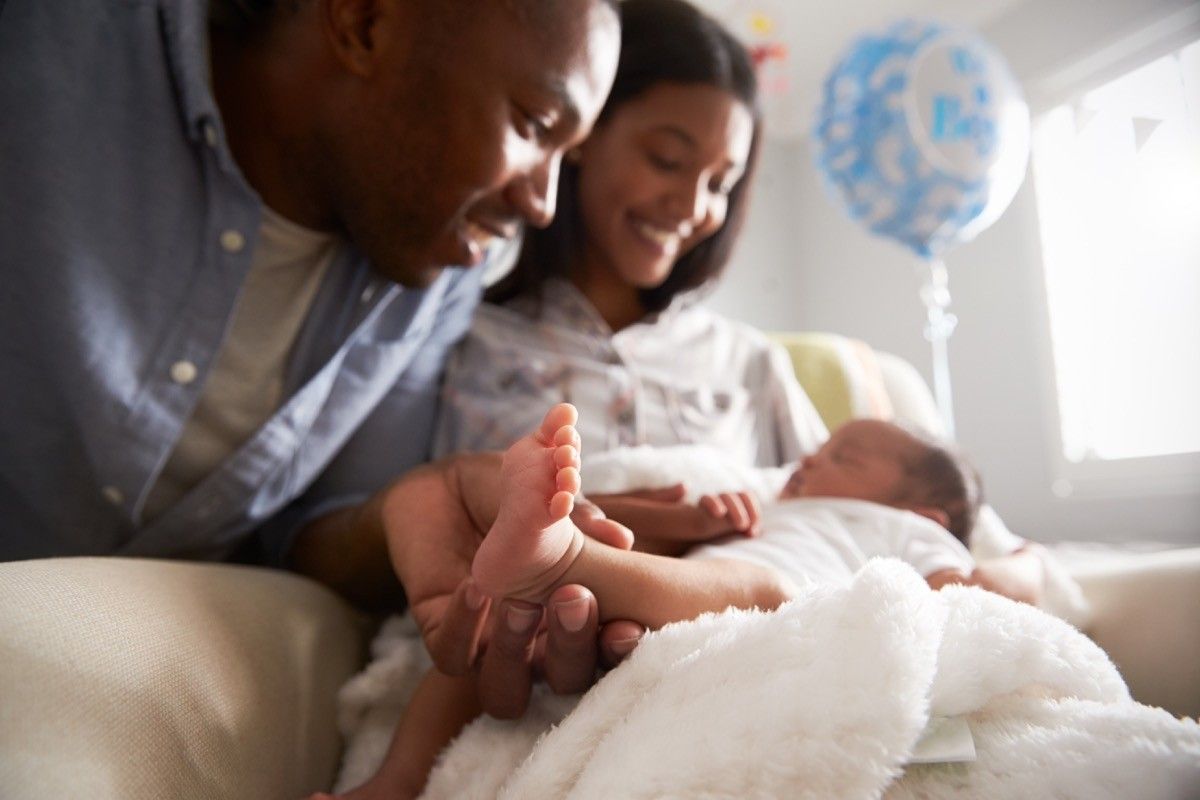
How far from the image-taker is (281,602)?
804 millimetres

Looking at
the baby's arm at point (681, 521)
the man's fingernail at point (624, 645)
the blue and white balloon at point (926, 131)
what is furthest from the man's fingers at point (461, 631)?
the blue and white balloon at point (926, 131)

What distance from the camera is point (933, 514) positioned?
1023mm

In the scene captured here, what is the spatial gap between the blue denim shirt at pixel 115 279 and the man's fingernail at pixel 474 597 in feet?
1.61

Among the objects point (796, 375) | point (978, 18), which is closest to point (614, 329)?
point (796, 375)

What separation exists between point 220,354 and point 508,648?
0.63m

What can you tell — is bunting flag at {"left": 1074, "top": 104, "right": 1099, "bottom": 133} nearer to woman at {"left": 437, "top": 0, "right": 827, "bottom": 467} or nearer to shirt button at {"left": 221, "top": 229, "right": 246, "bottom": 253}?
woman at {"left": 437, "top": 0, "right": 827, "bottom": 467}

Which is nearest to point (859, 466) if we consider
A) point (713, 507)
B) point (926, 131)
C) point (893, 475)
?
point (893, 475)

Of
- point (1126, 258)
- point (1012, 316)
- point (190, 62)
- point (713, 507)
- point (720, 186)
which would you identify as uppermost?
point (190, 62)

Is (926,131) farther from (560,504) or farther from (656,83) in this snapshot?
(560,504)

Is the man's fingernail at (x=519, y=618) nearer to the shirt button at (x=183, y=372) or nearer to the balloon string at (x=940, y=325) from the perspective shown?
the shirt button at (x=183, y=372)

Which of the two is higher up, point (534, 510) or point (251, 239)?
point (251, 239)

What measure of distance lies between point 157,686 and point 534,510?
0.95 feet

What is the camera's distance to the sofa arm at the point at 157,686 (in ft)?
1.61

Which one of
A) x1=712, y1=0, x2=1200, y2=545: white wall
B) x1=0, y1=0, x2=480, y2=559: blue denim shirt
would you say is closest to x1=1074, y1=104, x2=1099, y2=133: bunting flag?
x1=712, y1=0, x2=1200, y2=545: white wall
